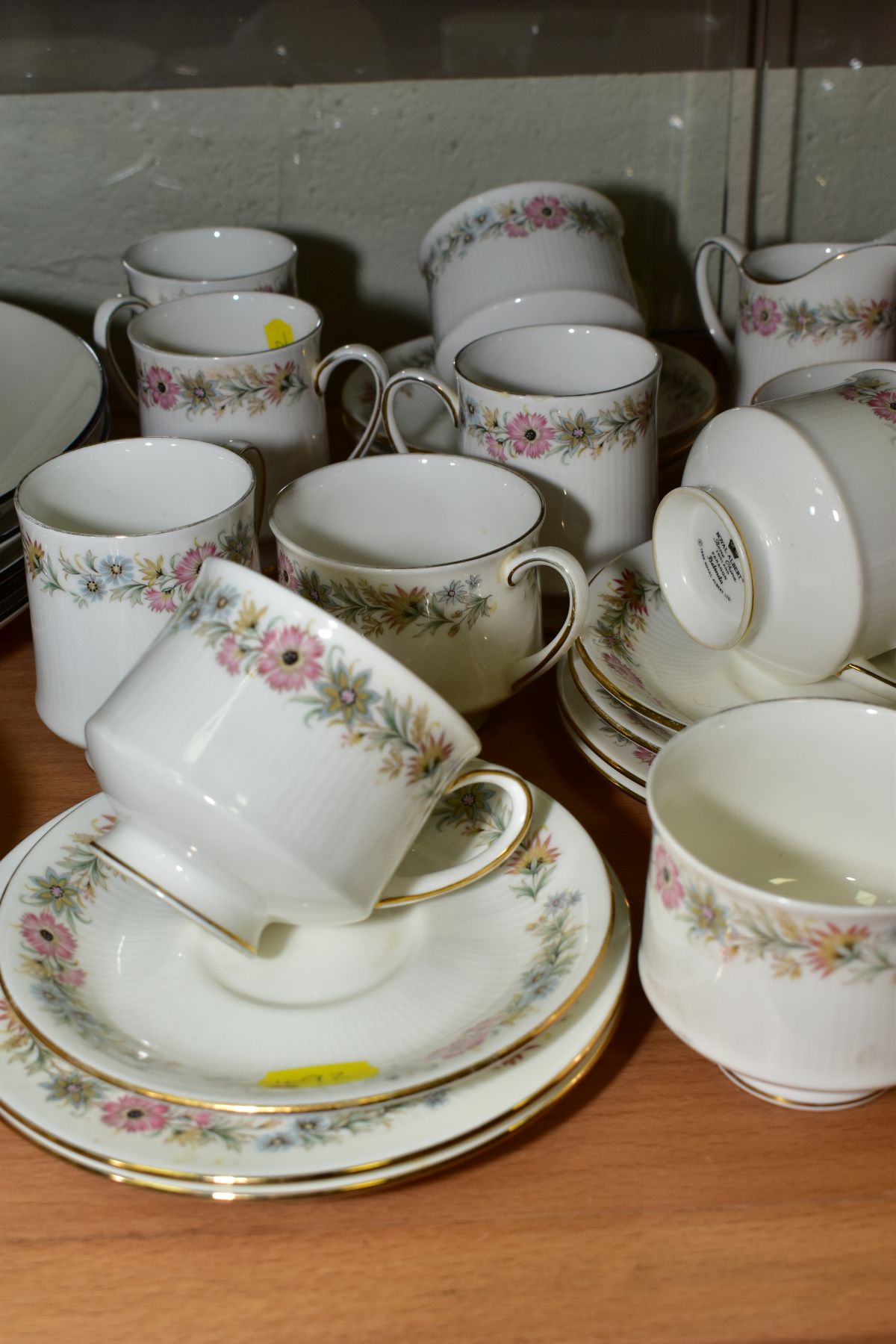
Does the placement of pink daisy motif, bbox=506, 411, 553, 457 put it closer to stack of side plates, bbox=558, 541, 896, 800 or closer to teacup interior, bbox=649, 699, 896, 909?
stack of side plates, bbox=558, 541, 896, 800

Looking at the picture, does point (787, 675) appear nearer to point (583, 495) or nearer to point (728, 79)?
point (583, 495)

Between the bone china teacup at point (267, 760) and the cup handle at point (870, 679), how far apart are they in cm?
21

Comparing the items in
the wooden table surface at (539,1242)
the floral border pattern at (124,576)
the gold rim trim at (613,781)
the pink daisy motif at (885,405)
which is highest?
the pink daisy motif at (885,405)

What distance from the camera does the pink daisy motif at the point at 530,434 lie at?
0.65 metres

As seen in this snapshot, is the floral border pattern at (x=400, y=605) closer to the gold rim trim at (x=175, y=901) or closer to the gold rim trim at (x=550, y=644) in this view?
the gold rim trim at (x=550, y=644)

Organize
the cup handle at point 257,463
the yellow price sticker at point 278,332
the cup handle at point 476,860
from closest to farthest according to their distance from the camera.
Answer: the cup handle at point 476,860
the cup handle at point 257,463
the yellow price sticker at point 278,332

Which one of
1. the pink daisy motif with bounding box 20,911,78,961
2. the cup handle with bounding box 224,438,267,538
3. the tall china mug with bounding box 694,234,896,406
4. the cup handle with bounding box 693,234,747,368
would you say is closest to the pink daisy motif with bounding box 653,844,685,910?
the pink daisy motif with bounding box 20,911,78,961

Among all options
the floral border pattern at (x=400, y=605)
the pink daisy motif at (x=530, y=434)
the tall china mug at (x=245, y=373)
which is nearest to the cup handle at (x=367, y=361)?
the tall china mug at (x=245, y=373)

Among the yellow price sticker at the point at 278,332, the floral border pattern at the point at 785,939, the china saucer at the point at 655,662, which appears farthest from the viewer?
the yellow price sticker at the point at 278,332

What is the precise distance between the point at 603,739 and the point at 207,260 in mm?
501

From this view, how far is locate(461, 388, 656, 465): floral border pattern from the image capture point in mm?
646

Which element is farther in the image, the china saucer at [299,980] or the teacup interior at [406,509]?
the teacup interior at [406,509]

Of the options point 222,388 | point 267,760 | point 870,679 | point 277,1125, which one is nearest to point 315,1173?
point 277,1125

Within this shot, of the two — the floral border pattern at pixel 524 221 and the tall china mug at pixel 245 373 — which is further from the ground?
the floral border pattern at pixel 524 221
